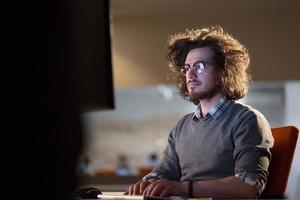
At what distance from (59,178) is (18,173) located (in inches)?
1.2

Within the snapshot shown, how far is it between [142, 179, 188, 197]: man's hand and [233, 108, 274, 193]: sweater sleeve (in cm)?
14

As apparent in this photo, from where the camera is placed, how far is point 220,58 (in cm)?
121

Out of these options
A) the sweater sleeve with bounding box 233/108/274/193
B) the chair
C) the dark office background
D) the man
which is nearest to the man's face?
the man

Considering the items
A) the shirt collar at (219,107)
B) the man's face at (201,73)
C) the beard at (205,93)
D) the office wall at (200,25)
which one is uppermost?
the office wall at (200,25)

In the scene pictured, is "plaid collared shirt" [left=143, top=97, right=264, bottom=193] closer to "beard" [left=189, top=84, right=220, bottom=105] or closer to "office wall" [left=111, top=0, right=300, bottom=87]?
"beard" [left=189, top=84, right=220, bottom=105]

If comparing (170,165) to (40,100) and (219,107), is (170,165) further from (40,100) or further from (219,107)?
(40,100)

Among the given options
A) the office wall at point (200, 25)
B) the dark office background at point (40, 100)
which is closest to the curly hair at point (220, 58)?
the office wall at point (200, 25)

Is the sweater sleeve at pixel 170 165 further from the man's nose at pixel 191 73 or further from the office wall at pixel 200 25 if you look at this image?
the office wall at pixel 200 25

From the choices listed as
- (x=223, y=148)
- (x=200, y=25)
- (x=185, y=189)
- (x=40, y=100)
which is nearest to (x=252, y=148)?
(x=223, y=148)

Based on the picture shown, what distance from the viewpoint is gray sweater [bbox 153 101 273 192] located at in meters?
1.10

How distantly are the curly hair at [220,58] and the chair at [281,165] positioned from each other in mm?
165

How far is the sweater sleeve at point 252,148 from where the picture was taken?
1.08 meters

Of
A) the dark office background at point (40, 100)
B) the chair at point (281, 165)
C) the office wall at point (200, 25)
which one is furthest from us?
the office wall at point (200, 25)

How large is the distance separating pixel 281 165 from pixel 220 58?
318 millimetres
